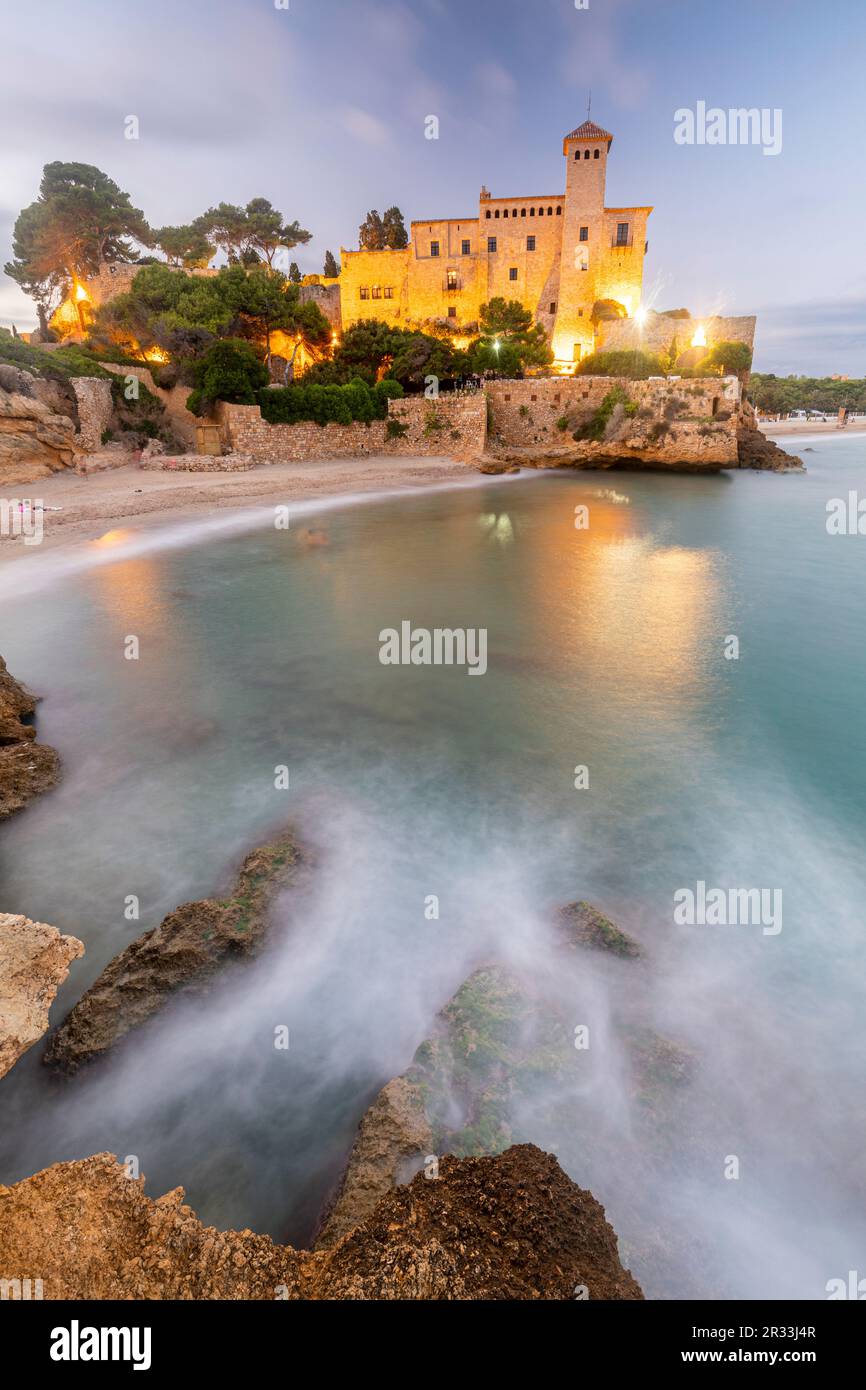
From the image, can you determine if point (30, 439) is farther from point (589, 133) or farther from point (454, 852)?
point (589, 133)

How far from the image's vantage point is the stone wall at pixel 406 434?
107ft

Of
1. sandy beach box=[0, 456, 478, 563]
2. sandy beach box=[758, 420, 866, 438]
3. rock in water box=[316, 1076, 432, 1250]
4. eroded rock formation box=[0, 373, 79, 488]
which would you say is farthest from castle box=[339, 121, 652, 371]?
rock in water box=[316, 1076, 432, 1250]

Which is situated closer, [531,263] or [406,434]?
[406,434]

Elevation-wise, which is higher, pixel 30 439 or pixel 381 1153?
pixel 30 439

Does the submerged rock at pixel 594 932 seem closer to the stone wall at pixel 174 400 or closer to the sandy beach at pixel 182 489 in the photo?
the sandy beach at pixel 182 489

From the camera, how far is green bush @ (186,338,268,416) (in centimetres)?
2959

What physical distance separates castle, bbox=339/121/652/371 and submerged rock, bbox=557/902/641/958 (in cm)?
4898

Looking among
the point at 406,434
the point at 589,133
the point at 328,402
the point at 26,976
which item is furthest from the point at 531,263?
the point at 26,976

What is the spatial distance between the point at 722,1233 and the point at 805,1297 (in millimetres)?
435

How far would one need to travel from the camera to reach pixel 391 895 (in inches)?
246

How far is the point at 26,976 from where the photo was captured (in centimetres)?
350

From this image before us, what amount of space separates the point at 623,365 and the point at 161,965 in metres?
43.9

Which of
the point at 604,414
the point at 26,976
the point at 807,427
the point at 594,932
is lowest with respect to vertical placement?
the point at 594,932
